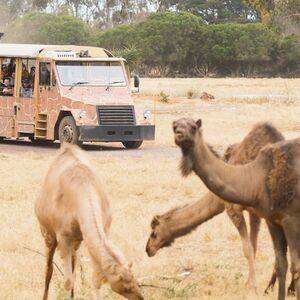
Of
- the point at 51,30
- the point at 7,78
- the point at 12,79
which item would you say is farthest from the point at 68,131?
the point at 51,30

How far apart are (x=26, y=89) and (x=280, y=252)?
54.3 feet

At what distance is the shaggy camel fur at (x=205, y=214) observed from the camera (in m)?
9.63

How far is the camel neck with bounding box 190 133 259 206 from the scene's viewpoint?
8.25 metres

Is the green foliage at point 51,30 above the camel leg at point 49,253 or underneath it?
above

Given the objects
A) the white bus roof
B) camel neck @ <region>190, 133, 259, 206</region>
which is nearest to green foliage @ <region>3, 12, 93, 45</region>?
the white bus roof

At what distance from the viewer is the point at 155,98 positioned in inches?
1829

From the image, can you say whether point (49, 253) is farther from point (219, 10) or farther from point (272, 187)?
point (219, 10)

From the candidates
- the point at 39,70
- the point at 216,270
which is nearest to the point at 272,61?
the point at 39,70

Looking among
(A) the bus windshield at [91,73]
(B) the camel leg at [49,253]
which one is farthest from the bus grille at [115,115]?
(B) the camel leg at [49,253]

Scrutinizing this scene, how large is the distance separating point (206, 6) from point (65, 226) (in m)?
105

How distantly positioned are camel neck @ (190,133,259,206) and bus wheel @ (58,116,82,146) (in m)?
15.0

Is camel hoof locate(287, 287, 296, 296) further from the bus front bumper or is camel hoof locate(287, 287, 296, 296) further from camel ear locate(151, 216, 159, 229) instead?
the bus front bumper

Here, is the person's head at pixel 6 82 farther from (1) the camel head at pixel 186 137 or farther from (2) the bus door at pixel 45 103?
(1) the camel head at pixel 186 137

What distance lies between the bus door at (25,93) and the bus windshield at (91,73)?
1.01 metres
